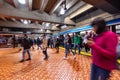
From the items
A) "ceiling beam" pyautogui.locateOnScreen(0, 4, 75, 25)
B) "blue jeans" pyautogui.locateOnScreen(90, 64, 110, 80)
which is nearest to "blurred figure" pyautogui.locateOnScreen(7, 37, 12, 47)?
"ceiling beam" pyautogui.locateOnScreen(0, 4, 75, 25)

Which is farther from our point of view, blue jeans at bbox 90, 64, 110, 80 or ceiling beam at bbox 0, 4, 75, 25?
ceiling beam at bbox 0, 4, 75, 25

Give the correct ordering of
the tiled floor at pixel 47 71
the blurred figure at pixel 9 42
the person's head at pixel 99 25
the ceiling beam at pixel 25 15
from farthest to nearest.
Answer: the blurred figure at pixel 9 42, the ceiling beam at pixel 25 15, the tiled floor at pixel 47 71, the person's head at pixel 99 25

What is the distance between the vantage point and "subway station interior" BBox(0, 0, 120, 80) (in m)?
1.92

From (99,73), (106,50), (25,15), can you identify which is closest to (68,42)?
(25,15)

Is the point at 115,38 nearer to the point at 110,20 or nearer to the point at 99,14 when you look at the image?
the point at 110,20

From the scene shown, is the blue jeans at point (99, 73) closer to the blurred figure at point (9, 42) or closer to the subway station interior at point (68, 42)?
the subway station interior at point (68, 42)

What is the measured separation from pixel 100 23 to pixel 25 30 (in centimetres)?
2911

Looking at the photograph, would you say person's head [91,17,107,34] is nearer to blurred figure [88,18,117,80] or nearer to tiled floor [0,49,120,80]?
blurred figure [88,18,117,80]

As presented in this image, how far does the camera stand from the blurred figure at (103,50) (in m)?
1.80

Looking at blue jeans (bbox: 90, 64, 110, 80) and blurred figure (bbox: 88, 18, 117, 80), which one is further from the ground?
blurred figure (bbox: 88, 18, 117, 80)

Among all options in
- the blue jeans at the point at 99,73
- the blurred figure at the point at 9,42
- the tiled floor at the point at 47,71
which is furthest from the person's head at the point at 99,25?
the blurred figure at the point at 9,42

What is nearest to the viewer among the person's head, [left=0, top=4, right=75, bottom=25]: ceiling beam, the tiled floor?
the person's head

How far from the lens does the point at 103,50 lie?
1.80 metres

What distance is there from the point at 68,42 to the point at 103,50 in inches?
290
